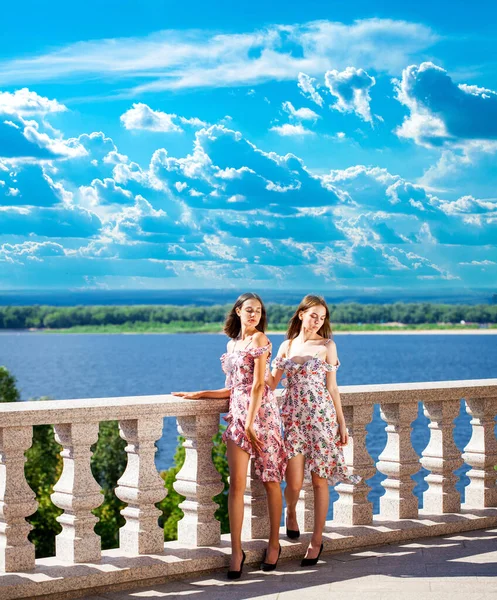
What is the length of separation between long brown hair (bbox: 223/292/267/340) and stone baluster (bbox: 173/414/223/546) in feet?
1.76

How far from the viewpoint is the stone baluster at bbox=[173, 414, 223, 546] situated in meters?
6.45

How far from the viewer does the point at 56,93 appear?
516ft

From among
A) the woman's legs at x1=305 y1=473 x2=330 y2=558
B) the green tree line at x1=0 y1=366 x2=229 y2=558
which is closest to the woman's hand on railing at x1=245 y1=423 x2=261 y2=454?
the woman's legs at x1=305 y1=473 x2=330 y2=558

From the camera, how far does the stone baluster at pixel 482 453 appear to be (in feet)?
25.7

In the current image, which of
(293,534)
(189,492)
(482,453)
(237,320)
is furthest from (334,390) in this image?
(482,453)

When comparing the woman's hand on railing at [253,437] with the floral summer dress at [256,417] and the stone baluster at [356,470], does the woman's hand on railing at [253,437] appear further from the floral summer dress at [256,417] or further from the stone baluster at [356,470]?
the stone baluster at [356,470]

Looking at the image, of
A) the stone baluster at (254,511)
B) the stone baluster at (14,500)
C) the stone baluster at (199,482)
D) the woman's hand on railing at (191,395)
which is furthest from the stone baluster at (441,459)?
A: the stone baluster at (14,500)

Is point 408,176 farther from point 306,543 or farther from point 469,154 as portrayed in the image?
point 306,543

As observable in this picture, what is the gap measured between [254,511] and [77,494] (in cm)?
129

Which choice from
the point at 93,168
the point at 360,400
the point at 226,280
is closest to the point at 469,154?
the point at 226,280

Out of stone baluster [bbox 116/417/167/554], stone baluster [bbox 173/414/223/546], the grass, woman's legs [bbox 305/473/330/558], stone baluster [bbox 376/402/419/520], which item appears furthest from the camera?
the grass

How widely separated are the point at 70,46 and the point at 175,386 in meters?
78.4

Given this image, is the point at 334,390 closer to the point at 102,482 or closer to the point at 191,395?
the point at 191,395

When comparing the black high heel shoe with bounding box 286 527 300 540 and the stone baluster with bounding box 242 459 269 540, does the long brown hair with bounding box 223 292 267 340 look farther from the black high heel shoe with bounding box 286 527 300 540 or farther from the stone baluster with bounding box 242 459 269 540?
the black high heel shoe with bounding box 286 527 300 540
